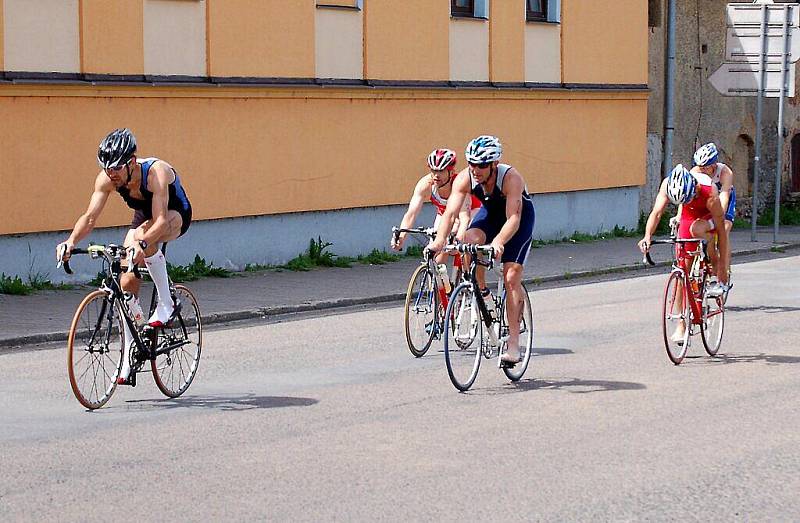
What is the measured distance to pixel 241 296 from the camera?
16.8 m

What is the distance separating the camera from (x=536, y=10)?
1007 inches

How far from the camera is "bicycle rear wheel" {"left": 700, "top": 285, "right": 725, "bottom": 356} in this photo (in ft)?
40.4

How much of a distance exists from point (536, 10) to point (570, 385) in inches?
610

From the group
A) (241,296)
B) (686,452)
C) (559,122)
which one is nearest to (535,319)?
(241,296)

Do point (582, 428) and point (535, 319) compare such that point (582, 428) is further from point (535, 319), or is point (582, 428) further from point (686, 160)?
point (686, 160)

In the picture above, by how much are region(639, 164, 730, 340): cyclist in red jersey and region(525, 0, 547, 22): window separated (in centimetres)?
1294

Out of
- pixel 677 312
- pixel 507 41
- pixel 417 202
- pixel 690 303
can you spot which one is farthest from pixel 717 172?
pixel 507 41

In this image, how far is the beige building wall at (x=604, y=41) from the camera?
A: 85.8 ft

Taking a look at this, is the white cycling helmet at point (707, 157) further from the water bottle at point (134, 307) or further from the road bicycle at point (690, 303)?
the water bottle at point (134, 307)

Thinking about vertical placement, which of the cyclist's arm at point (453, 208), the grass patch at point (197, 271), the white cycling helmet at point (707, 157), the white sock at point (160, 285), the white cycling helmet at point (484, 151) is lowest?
the grass patch at point (197, 271)

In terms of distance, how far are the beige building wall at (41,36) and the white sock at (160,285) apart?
24.0ft

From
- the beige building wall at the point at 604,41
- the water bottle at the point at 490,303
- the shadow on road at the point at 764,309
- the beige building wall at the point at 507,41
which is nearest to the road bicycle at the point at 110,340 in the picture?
the water bottle at the point at 490,303

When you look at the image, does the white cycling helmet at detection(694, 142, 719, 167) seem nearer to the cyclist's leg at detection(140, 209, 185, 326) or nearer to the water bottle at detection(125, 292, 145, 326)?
the cyclist's leg at detection(140, 209, 185, 326)

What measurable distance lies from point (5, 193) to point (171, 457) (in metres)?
9.11
